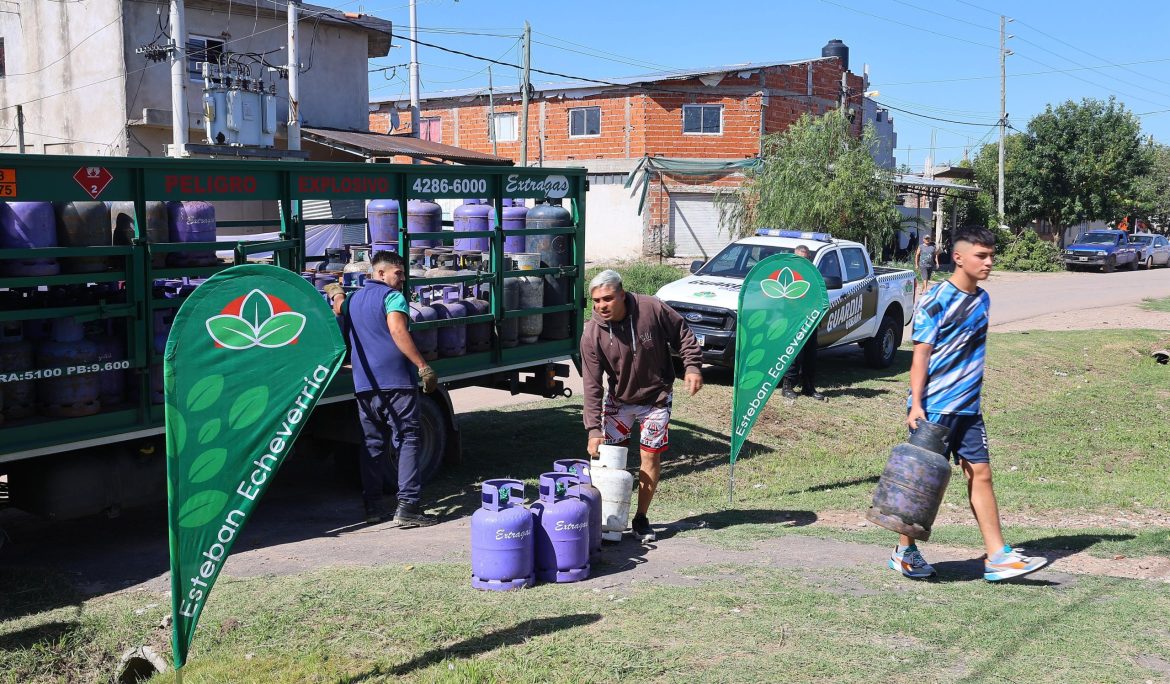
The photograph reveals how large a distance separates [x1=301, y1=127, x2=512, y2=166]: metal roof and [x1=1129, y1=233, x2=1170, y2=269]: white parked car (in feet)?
92.1

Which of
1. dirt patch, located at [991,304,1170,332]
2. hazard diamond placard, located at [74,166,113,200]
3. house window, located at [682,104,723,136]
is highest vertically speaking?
house window, located at [682,104,723,136]

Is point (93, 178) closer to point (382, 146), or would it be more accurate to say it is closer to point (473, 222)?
point (473, 222)

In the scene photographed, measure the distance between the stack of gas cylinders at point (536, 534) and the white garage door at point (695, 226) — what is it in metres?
28.6

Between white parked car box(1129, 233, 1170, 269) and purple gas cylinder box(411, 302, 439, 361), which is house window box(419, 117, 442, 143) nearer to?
white parked car box(1129, 233, 1170, 269)

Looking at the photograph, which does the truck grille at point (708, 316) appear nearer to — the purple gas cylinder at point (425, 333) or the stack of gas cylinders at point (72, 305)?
the purple gas cylinder at point (425, 333)

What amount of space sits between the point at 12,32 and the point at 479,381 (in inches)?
926

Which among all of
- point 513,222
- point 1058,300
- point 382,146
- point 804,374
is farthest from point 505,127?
point 513,222

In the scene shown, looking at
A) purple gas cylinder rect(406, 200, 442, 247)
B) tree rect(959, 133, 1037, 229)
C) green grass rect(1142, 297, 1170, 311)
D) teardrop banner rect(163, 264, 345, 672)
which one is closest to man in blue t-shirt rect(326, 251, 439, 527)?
purple gas cylinder rect(406, 200, 442, 247)

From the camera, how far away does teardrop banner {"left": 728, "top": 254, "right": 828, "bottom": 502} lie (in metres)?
8.59

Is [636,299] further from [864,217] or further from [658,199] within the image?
[658,199]

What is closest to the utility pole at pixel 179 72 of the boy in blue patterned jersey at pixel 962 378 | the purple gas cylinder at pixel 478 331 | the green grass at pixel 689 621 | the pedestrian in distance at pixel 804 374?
the pedestrian in distance at pixel 804 374

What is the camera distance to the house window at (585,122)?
36344 millimetres

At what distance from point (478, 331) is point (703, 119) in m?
27.0

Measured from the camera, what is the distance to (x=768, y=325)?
28.9 feet
